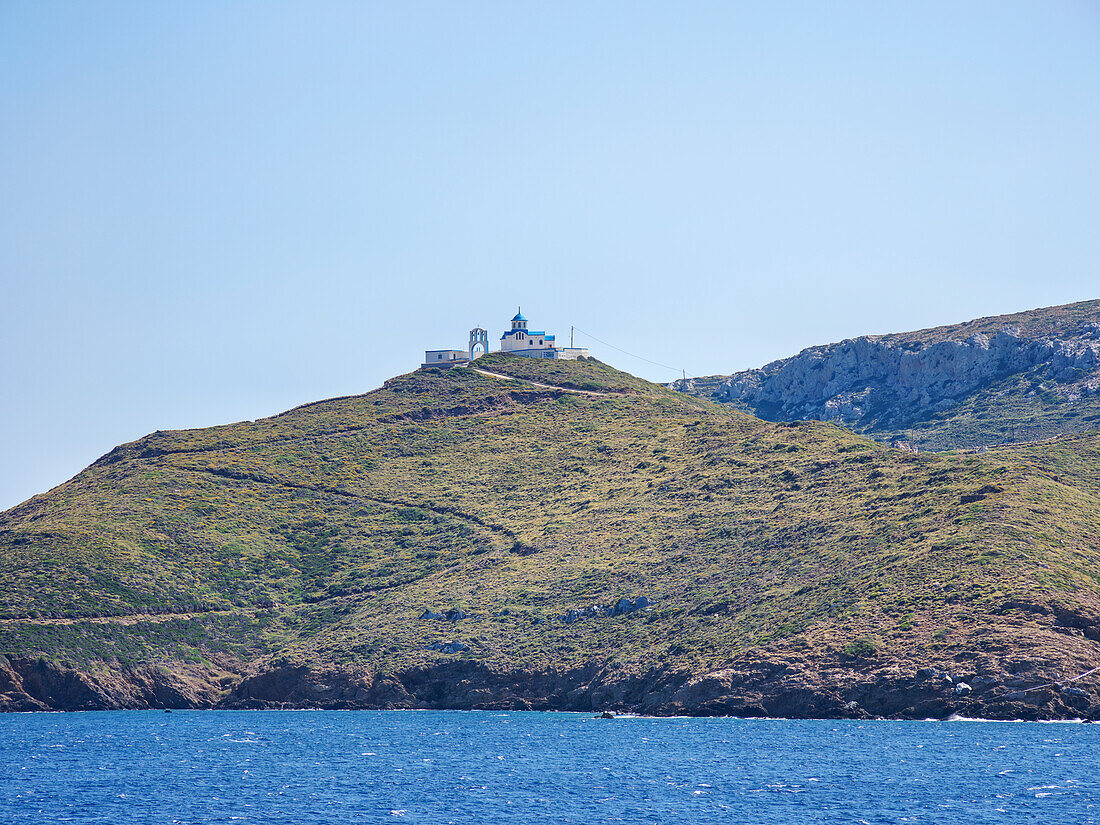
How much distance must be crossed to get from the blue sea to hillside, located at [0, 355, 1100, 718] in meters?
5.63

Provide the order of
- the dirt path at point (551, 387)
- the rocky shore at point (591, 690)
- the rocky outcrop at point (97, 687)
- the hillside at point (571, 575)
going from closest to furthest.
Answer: the rocky shore at point (591, 690)
the hillside at point (571, 575)
the rocky outcrop at point (97, 687)
the dirt path at point (551, 387)

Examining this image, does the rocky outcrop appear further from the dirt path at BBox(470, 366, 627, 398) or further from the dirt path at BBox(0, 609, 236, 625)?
the dirt path at BBox(470, 366, 627, 398)

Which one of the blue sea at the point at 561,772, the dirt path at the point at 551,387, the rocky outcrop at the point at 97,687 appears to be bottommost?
the blue sea at the point at 561,772

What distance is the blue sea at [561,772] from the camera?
6034 centimetres

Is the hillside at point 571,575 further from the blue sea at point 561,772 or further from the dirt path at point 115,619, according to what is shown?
the blue sea at point 561,772

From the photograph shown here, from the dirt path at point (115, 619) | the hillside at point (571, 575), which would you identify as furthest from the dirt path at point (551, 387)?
the dirt path at point (115, 619)

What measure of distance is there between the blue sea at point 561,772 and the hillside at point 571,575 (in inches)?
222

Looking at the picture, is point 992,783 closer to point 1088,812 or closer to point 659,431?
point 1088,812

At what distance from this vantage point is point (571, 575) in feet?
400

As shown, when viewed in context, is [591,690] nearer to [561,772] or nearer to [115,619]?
[561,772]

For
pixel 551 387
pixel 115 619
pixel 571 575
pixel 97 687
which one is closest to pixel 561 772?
pixel 571 575

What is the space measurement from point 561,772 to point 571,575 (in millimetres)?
49757

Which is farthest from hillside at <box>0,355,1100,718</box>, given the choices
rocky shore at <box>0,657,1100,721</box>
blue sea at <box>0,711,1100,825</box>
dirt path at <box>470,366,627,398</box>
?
dirt path at <box>470,366,627,398</box>

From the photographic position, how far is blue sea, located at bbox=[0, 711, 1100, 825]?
60.3 m
